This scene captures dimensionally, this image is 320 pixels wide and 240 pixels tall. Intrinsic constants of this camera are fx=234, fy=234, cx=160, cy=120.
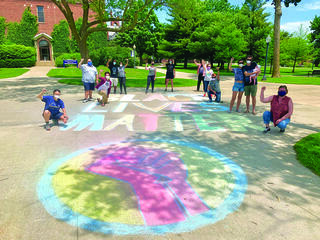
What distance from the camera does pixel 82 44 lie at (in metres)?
17.0

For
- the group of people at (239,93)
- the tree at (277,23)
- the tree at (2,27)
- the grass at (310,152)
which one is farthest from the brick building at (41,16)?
the grass at (310,152)

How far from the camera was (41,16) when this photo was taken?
127 feet

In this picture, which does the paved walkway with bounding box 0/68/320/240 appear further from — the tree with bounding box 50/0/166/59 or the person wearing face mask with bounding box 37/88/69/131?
the tree with bounding box 50/0/166/59

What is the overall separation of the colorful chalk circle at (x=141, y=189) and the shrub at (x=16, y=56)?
3307 centimetres

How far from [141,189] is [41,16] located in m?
44.1

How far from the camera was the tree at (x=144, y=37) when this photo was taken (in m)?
52.9

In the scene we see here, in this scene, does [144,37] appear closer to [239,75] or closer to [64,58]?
[64,58]

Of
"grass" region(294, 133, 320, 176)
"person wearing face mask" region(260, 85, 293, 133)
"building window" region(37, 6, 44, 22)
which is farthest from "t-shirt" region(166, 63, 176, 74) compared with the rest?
"building window" region(37, 6, 44, 22)

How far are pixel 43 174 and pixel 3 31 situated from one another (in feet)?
138

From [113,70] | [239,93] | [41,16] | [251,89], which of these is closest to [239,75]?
[251,89]

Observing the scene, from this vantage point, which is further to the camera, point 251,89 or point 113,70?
point 113,70

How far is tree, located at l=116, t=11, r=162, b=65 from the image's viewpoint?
2083 inches

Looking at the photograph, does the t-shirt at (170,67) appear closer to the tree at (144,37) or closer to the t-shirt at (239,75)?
the t-shirt at (239,75)

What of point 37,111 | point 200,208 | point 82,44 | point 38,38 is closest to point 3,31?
point 38,38
